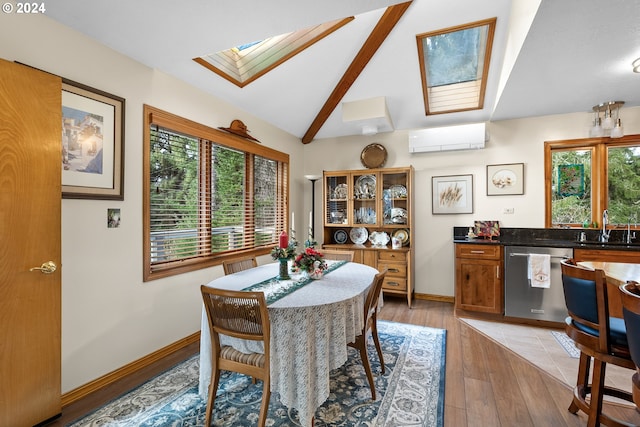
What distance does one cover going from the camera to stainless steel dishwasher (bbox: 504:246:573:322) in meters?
3.19

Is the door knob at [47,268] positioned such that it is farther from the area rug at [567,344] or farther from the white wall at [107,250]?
the area rug at [567,344]

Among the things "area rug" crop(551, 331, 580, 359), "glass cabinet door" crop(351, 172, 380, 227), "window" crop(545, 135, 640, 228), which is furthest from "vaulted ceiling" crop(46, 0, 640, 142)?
"area rug" crop(551, 331, 580, 359)

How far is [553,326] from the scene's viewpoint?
3.24m

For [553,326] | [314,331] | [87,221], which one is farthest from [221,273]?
[553,326]

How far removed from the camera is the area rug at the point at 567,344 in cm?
264

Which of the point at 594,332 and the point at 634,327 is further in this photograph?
the point at 594,332

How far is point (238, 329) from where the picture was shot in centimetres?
163

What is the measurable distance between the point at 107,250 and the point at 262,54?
91.9 inches

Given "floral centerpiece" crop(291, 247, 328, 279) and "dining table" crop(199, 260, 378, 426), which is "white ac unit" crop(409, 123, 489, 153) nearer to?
"floral centerpiece" crop(291, 247, 328, 279)

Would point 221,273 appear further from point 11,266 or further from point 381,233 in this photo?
point 381,233

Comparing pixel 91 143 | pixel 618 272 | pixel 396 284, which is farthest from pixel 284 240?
pixel 396 284

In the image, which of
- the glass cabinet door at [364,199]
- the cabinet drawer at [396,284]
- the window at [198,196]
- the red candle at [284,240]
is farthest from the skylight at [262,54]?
the cabinet drawer at [396,284]

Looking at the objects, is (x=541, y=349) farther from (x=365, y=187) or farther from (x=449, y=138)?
(x=365, y=187)

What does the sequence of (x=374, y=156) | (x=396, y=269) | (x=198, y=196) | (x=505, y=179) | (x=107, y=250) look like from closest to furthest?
(x=107, y=250) → (x=198, y=196) → (x=505, y=179) → (x=396, y=269) → (x=374, y=156)
